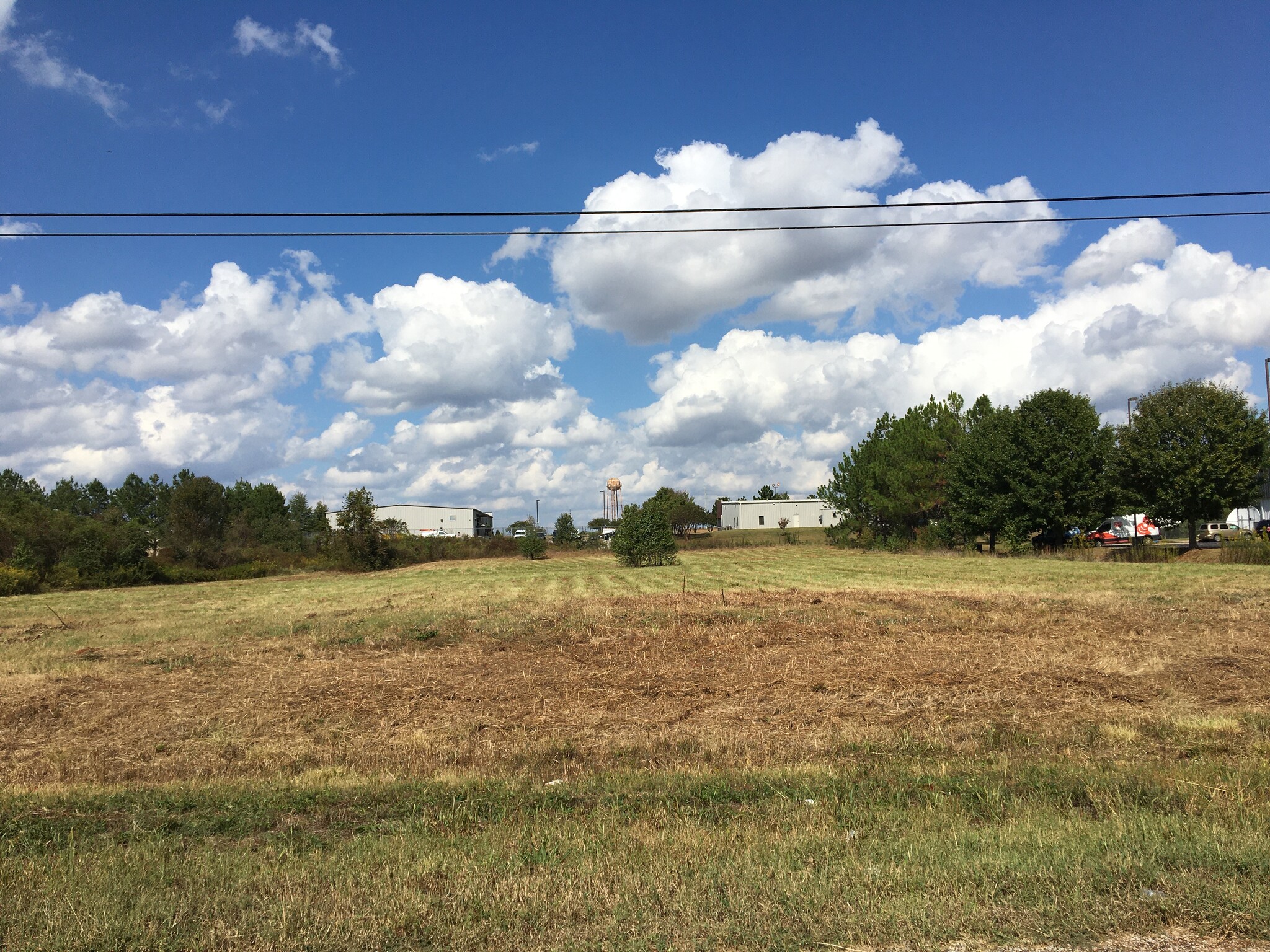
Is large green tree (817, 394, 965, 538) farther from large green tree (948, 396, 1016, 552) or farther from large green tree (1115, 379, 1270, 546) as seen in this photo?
large green tree (1115, 379, 1270, 546)

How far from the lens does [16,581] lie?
144 feet

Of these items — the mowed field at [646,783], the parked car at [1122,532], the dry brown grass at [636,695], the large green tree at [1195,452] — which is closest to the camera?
the mowed field at [646,783]

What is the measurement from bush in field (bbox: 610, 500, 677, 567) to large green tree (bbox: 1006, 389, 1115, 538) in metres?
22.4

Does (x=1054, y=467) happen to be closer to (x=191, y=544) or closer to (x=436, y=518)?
(x=191, y=544)

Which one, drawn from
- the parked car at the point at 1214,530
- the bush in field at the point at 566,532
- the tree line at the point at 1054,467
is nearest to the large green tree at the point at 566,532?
the bush in field at the point at 566,532

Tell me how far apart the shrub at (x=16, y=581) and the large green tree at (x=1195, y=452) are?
61570 mm

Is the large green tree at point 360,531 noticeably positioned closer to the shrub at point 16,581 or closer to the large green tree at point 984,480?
the shrub at point 16,581

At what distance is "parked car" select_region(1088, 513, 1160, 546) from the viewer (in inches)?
2103

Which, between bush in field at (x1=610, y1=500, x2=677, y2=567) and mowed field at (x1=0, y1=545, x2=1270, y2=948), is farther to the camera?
bush in field at (x1=610, y1=500, x2=677, y2=567)

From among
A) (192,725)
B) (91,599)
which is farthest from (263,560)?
(192,725)

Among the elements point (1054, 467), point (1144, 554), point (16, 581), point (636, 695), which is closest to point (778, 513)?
point (1054, 467)

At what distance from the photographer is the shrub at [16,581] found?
1705 inches

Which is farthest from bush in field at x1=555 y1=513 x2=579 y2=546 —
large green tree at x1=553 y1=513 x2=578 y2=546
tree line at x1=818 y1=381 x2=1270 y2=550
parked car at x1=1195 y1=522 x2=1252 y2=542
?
parked car at x1=1195 y1=522 x2=1252 y2=542

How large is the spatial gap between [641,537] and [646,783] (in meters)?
40.1
